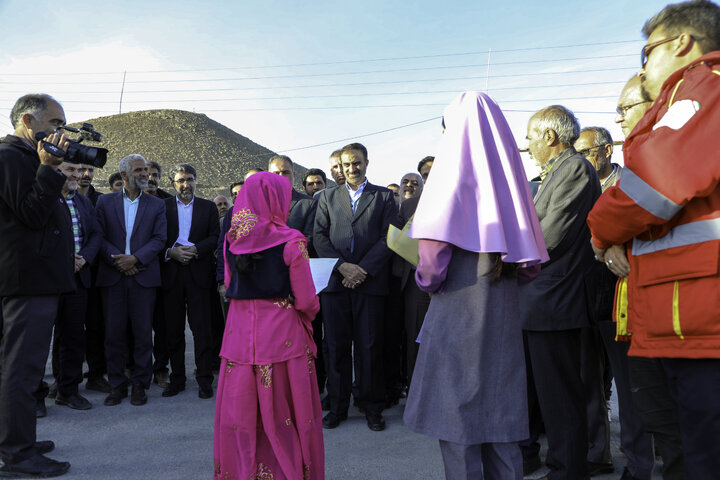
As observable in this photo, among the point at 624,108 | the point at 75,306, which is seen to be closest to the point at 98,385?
the point at 75,306

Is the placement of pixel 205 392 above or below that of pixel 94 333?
below

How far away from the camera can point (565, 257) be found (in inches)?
118

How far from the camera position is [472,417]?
2104 mm

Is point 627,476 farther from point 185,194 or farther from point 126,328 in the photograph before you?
point 185,194

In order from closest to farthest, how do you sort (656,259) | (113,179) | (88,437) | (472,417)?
(656,259) → (472,417) → (88,437) → (113,179)

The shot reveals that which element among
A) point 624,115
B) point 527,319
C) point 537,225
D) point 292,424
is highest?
point 624,115

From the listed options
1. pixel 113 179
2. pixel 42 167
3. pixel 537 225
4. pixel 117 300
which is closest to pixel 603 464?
pixel 537 225

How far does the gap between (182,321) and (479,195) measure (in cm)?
436

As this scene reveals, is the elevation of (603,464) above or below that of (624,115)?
below

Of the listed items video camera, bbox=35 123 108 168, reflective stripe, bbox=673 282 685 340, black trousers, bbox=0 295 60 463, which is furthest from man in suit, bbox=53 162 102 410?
reflective stripe, bbox=673 282 685 340

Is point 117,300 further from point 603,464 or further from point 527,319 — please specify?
point 603,464

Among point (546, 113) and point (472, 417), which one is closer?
point (472, 417)

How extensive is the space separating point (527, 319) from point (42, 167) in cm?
320

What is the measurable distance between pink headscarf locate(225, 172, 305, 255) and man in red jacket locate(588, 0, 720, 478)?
1.94 meters
